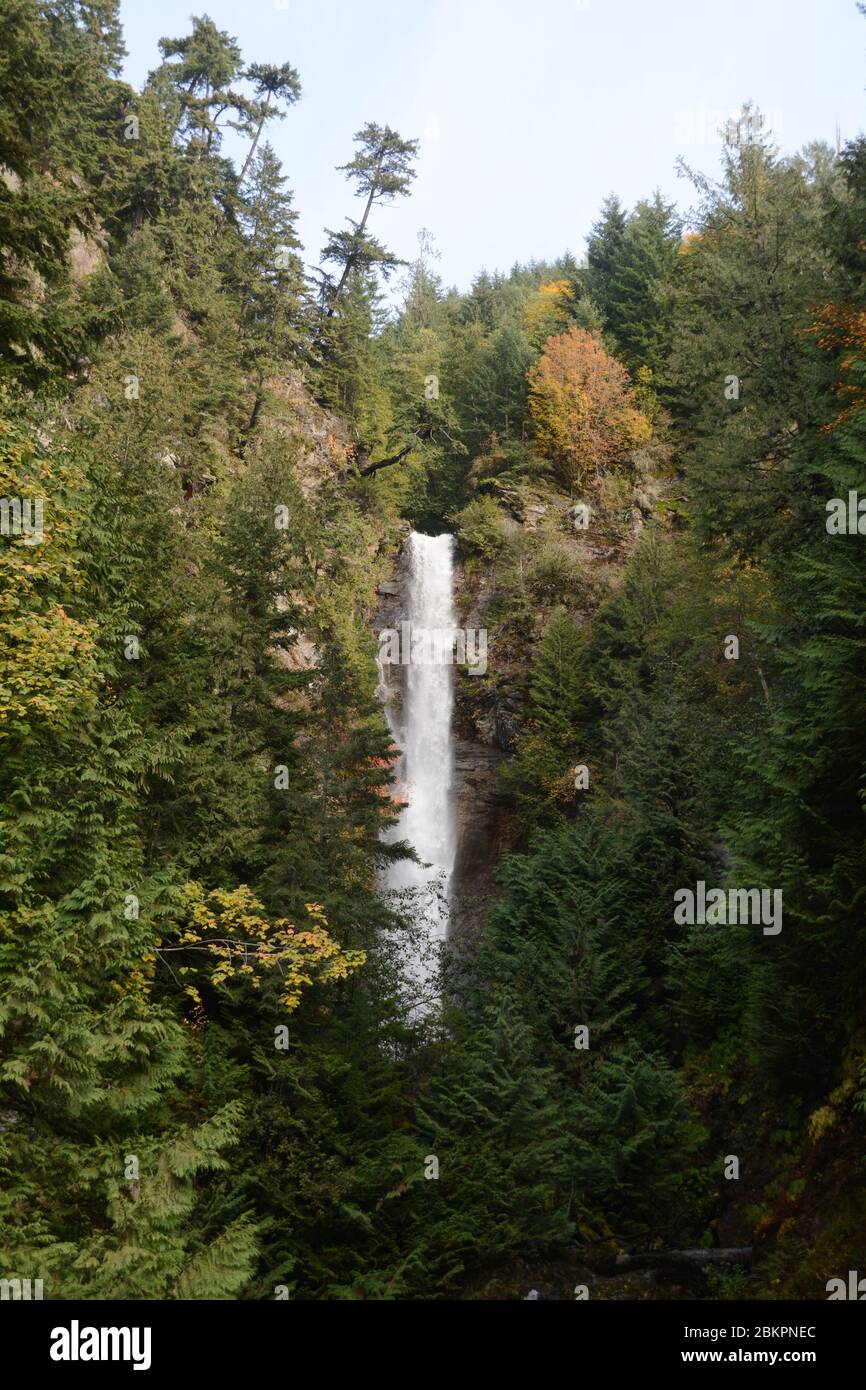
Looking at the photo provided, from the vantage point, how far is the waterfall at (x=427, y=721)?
34.0 meters

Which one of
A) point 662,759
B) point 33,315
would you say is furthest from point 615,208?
point 33,315

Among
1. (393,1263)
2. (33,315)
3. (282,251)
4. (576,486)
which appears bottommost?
(393,1263)

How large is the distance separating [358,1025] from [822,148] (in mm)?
61721

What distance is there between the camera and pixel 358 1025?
616 inches

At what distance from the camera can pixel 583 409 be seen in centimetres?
4044

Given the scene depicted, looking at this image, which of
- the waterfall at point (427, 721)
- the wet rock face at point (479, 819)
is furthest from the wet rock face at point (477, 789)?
the waterfall at point (427, 721)

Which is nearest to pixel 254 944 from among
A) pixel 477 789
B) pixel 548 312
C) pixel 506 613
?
pixel 477 789

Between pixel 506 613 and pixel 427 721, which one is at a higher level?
pixel 506 613

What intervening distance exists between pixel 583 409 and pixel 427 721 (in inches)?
609

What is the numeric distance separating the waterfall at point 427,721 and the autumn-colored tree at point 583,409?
6508mm

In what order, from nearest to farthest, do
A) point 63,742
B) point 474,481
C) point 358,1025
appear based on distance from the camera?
point 63,742 < point 358,1025 < point 474,481

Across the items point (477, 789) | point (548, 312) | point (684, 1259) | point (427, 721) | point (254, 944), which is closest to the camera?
point (254, 944)

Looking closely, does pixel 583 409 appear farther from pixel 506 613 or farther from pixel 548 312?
pixel 548 312
